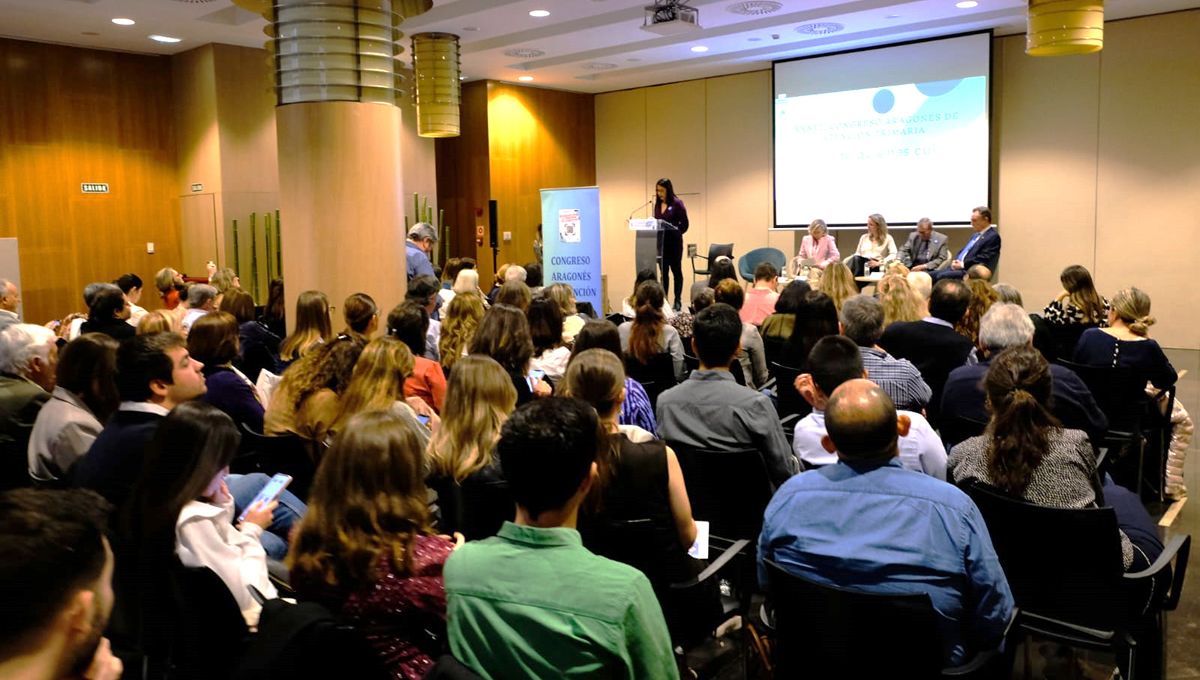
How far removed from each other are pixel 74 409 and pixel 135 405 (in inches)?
18.1

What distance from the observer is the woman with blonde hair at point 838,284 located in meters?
6.43

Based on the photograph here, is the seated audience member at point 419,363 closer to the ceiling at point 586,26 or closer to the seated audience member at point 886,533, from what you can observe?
the seated audience member at point 886,533

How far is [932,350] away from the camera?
4.82 metres

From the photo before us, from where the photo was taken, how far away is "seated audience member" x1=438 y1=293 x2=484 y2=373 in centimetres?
507

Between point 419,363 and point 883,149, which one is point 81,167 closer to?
point 419,363

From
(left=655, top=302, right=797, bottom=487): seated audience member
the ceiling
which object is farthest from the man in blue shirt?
(left=655, top=302, right=797, bottom=487): seated audience member

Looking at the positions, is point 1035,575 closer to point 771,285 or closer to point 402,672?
point 402,672

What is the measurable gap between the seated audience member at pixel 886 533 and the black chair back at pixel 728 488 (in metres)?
0.83

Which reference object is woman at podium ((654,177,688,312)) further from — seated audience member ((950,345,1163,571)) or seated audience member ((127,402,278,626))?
seated audience member ((127,402,278,626))

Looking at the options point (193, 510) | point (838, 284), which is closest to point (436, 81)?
point (838, 284)

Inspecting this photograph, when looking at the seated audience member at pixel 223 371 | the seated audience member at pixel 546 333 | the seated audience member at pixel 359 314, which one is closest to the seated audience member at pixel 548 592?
the seated audience member at pixel 223 371

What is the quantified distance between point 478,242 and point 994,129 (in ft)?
25.5

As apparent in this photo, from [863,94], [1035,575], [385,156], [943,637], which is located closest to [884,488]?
[943,637]

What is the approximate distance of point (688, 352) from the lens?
604 cm
